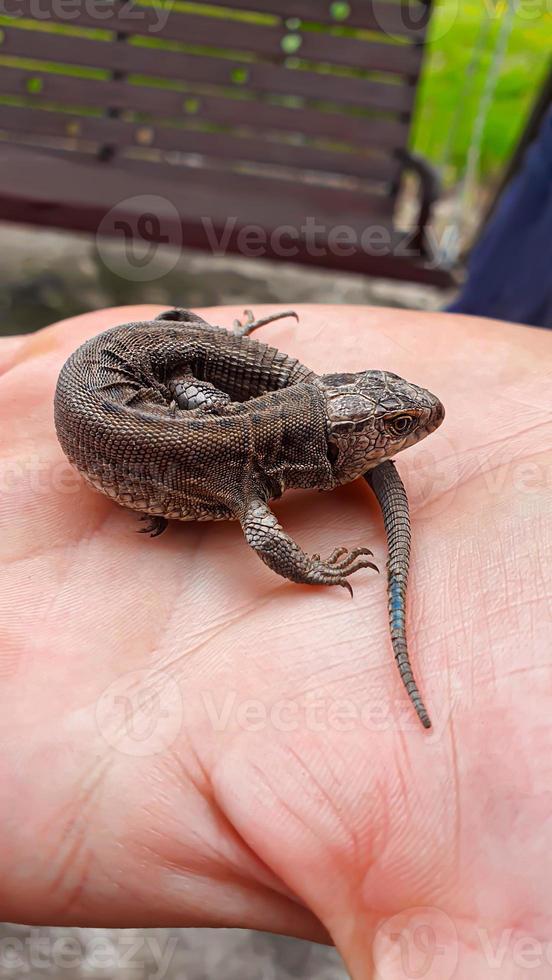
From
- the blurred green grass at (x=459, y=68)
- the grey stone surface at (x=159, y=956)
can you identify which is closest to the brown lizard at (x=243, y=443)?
the grey stone surface at (x=159, y=956)

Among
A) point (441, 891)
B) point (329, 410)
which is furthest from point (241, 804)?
point (329, 410)

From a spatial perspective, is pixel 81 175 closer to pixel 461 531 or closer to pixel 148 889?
pixel 461 531
